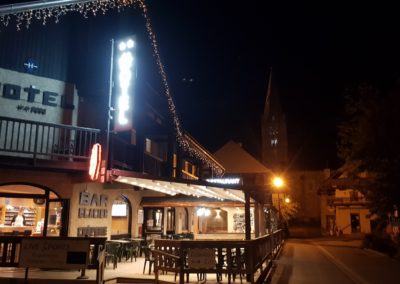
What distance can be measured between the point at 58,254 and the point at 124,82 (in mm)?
6219

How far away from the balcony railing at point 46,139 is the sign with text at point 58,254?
3710mm

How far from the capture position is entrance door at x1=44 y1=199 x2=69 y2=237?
1420 cm

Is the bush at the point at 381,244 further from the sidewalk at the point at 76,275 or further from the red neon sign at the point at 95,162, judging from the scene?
the red neon sign at the point at 95,162

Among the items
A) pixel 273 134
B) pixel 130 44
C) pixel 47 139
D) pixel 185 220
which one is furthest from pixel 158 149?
pixel 273 134

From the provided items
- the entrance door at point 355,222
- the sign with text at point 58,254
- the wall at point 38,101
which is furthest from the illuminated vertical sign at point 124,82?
the entrance door at point 355,222

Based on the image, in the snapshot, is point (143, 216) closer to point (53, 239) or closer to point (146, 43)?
point (146, 43)

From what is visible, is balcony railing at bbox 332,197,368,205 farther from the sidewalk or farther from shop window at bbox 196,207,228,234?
the sidewalk

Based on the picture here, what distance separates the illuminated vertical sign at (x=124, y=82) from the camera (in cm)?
1348

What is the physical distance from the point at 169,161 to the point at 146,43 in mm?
7000

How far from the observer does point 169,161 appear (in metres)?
22.0

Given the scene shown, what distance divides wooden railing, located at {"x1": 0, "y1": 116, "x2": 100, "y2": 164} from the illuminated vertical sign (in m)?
1.13

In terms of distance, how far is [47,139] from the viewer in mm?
13945

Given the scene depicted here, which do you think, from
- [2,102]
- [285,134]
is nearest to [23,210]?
[2,102]

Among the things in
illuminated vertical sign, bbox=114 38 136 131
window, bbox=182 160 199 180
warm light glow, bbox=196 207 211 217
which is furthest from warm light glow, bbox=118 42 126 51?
warm light glow, bbox=196 207 211 217
